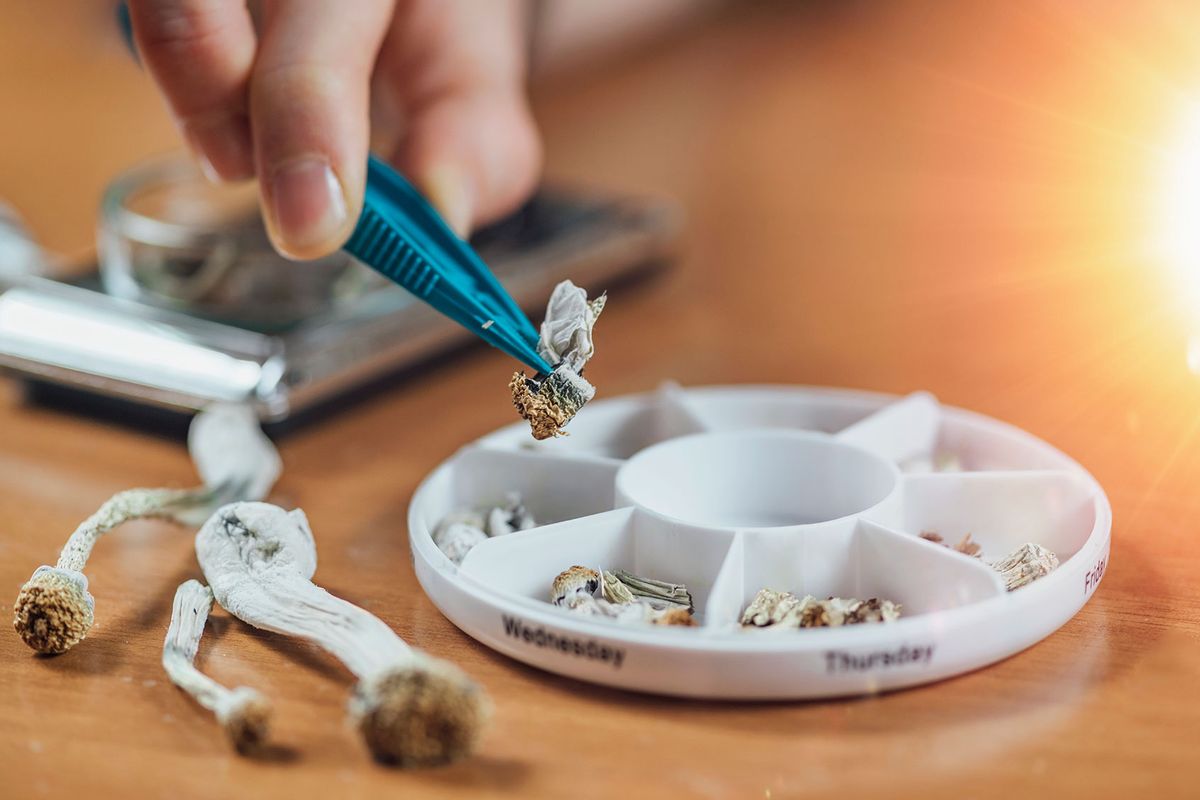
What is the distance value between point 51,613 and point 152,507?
18cm

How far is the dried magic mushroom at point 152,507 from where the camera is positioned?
0.73m

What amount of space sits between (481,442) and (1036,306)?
79 centimetres

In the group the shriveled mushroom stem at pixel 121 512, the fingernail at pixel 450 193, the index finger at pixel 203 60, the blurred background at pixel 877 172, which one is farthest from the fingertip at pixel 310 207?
the blurred background at pixel 877 172

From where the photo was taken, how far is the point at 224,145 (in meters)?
1.01

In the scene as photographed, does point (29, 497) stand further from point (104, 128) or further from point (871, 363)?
point (104, 128)

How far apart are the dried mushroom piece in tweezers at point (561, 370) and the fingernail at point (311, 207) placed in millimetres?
184

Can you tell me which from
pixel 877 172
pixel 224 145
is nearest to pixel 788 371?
pixel 224 145

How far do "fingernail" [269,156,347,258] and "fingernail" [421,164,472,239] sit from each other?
33 centimetres

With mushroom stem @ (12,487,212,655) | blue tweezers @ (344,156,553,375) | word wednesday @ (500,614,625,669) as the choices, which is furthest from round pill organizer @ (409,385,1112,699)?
mushroom stem @ (12,487,212,655)

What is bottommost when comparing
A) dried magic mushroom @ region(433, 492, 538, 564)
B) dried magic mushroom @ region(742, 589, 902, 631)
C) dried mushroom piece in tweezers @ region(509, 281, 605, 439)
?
dried magic mushroom @ region(433, 492, 538, 564)

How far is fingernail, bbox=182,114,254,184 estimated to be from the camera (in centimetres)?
99

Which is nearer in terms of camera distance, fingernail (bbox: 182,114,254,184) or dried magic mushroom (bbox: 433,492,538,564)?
dried magic mushroom (bbox: 433,492,538,564)

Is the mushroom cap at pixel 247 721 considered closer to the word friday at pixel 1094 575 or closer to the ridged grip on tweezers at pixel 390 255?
the ridged grip on tweezers at pixel 390 255

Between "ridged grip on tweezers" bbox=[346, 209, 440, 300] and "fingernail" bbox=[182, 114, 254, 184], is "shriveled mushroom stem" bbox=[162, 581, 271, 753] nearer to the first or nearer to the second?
"ridged grip on tweezers" bbox=[346, 209, 440, 300]
